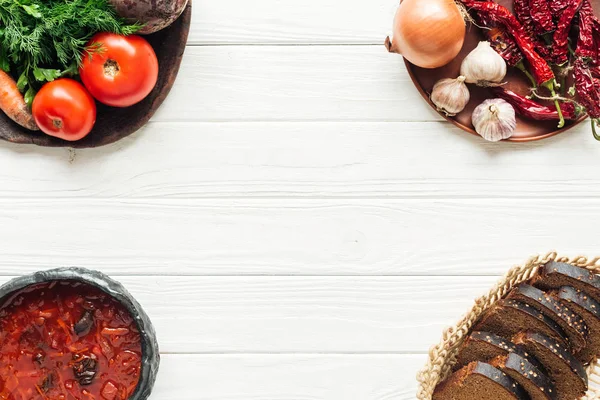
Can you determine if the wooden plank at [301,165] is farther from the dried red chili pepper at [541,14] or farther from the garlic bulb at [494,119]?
the dried red chili pepper at [541,14]

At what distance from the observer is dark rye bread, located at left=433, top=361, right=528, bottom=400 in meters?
1.27

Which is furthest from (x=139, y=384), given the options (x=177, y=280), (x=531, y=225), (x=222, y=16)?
(x=531, y=225)

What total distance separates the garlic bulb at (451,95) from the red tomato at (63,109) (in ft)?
2.22

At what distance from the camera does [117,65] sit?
4.25 ft

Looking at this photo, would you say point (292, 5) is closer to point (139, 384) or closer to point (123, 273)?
point (123, 273)

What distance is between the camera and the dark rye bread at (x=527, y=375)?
1.26 m

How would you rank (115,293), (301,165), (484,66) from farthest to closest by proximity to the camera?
(301,165) < (484,66) < (115,293)

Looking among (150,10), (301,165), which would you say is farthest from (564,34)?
(150,10)

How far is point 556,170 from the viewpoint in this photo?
1.43 meters

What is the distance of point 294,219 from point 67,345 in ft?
1.65

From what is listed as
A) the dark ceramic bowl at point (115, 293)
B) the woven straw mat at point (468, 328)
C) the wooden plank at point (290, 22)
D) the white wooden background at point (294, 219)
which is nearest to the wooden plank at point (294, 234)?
the white wooden background at point (294, 219)

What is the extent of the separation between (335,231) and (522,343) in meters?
0.43

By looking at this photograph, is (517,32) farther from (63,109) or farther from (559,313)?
(63,109)

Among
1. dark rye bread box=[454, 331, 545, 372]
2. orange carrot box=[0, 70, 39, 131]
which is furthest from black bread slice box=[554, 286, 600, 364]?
orange carrot box=[0, 70, 39, 131]
